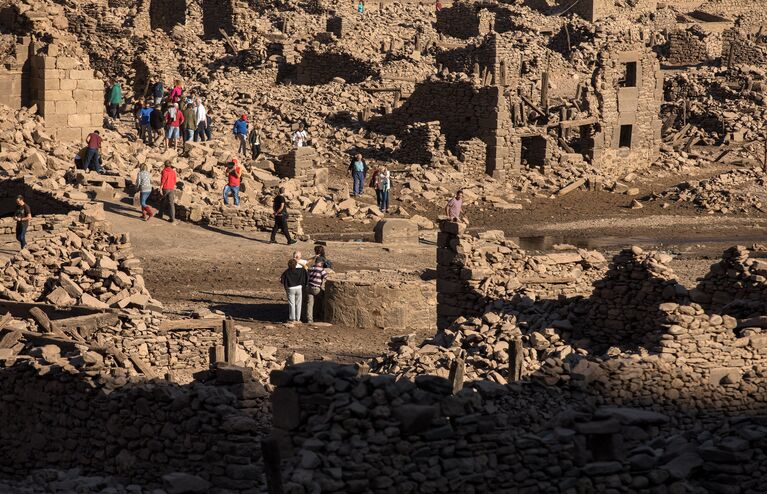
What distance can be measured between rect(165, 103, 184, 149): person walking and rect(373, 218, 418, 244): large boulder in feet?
23.6

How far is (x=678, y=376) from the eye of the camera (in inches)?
706

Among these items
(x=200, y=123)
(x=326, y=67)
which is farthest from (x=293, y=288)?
(x=326, y=67)

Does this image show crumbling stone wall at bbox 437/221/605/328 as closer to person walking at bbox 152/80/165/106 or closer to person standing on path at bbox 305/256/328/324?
person standing on path at bbox 305/256/328/324

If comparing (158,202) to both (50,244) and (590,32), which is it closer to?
(50,244)

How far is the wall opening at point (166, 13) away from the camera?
185ft

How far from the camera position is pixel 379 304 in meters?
25.3

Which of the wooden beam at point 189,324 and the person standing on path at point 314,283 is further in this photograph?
the person standing on path at point 314,283

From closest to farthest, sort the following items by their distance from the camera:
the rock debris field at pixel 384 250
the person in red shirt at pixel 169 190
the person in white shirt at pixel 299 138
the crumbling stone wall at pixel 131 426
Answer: the rock debris field at pixel 384 250 < the crumbling stone wall at pixel 131 426 < the person in red shirt at pixel 169 190 < the person in white shirt at pixel 299 138

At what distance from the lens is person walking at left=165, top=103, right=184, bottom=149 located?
121 feet

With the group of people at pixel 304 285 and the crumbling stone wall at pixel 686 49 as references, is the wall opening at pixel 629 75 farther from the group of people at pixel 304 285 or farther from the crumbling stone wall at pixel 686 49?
the group of people at pixel 304 285

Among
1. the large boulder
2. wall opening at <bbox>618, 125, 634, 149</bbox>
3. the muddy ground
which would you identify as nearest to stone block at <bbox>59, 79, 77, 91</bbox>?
the muddy ground

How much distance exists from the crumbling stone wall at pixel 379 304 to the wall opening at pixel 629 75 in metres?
19.1

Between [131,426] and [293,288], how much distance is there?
900cm

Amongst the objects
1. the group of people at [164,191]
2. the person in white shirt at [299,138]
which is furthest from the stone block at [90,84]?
the group of people at [164,191]
